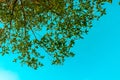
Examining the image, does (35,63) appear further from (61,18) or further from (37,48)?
(61,18)

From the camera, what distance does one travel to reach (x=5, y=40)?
4350 centimetres

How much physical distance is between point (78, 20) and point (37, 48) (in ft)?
13.0

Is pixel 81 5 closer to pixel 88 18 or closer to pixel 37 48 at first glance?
pixel 88 18

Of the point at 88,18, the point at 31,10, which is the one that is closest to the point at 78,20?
the point at 88,18

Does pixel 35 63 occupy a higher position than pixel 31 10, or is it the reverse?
pixel 31 10

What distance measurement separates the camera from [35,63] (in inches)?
1693

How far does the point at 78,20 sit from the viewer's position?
41656 mm

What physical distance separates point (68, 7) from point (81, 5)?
1.01m

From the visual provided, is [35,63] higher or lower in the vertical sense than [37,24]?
lower

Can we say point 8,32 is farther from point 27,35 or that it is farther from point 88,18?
point 88,18

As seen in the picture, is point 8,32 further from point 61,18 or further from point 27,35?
point 61,18

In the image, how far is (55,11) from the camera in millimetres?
41812

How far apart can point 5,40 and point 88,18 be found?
22.6 ft

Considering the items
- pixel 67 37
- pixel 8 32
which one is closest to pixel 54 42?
pixel 67 37
